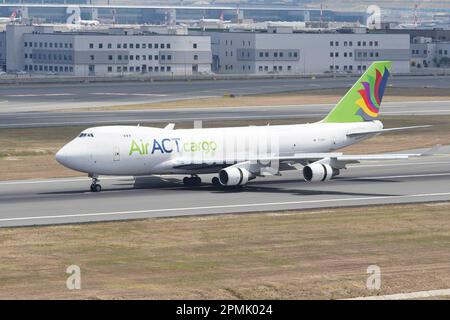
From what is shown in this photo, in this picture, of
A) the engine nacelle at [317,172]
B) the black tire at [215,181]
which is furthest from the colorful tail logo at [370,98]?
the black tire at [215,181]

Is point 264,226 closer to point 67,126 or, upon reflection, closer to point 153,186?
point 153,186

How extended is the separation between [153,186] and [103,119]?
51.2 metres

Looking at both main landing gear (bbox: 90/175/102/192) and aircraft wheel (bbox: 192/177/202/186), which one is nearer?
main landing gear (bbox: 90/175/102/192)

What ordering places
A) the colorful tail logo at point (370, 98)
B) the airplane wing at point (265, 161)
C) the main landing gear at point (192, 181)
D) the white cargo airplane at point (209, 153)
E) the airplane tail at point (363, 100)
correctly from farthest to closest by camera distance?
the colorful tail logo at point (370, 98) < the airplane tail at point (363, 100) < the main landing gear at point (192, 181) < the airplane wing at point (265, 161) < the white cargo airplane at point (209, 153)

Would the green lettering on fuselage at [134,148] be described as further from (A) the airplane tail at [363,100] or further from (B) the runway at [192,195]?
(A) the airplane tail at [363,100]

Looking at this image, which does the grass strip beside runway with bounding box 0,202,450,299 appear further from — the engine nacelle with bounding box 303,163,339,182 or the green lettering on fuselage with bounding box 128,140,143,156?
the green lettering on fuselage with bounding box 128,140,143,156

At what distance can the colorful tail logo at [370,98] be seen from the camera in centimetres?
8262

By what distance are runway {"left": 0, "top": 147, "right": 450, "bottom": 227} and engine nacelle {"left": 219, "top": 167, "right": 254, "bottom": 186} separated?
71cm

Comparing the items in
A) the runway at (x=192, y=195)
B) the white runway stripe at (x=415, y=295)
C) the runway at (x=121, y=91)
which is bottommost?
the white runway stripe at (x=415, y=295)

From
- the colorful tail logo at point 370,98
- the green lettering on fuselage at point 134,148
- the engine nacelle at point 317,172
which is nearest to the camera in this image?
the green lettering on fuselage at point 134,148

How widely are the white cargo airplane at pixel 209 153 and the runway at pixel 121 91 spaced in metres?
66.4

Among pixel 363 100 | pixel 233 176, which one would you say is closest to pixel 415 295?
pixel 233 176

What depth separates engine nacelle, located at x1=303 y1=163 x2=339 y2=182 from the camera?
241 ft

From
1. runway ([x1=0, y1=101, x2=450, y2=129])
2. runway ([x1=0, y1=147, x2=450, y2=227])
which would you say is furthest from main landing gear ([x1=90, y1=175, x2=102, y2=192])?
runway ([x1=0, y1=101, x2=450, y2=129])
